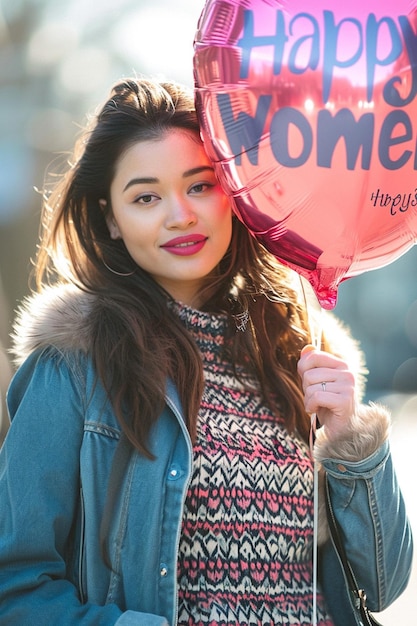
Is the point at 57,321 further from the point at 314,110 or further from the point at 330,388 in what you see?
the point at 314,110

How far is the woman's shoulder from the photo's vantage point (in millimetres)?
2309

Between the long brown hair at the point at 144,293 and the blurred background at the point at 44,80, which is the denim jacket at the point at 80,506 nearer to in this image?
the long brown hair at the point at 144,293

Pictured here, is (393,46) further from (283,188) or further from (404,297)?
(404,297)

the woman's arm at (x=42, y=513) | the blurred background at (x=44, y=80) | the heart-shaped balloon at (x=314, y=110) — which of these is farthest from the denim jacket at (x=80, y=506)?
the blurred background at (x=44, y=80)

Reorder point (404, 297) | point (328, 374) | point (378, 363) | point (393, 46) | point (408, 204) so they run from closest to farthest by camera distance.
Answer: point (393, 46) < point (408, 204) < point (328, 374) < point (378, 363) < point (404, 297)

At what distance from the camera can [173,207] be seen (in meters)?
2.38

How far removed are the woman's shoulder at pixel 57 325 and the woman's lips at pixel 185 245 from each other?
0.78 ft

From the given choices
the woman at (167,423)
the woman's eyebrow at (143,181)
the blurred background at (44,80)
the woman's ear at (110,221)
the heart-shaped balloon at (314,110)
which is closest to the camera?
the heart-shaped balloon at (314,110)

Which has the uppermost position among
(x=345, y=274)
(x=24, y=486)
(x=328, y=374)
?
(x=345, y=274)

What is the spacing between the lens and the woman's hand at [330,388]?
234cm

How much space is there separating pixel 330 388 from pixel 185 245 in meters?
0.51

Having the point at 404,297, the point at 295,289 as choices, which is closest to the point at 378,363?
the point at 404,297

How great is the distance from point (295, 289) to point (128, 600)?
3.60 feet

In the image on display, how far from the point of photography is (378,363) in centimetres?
1555
